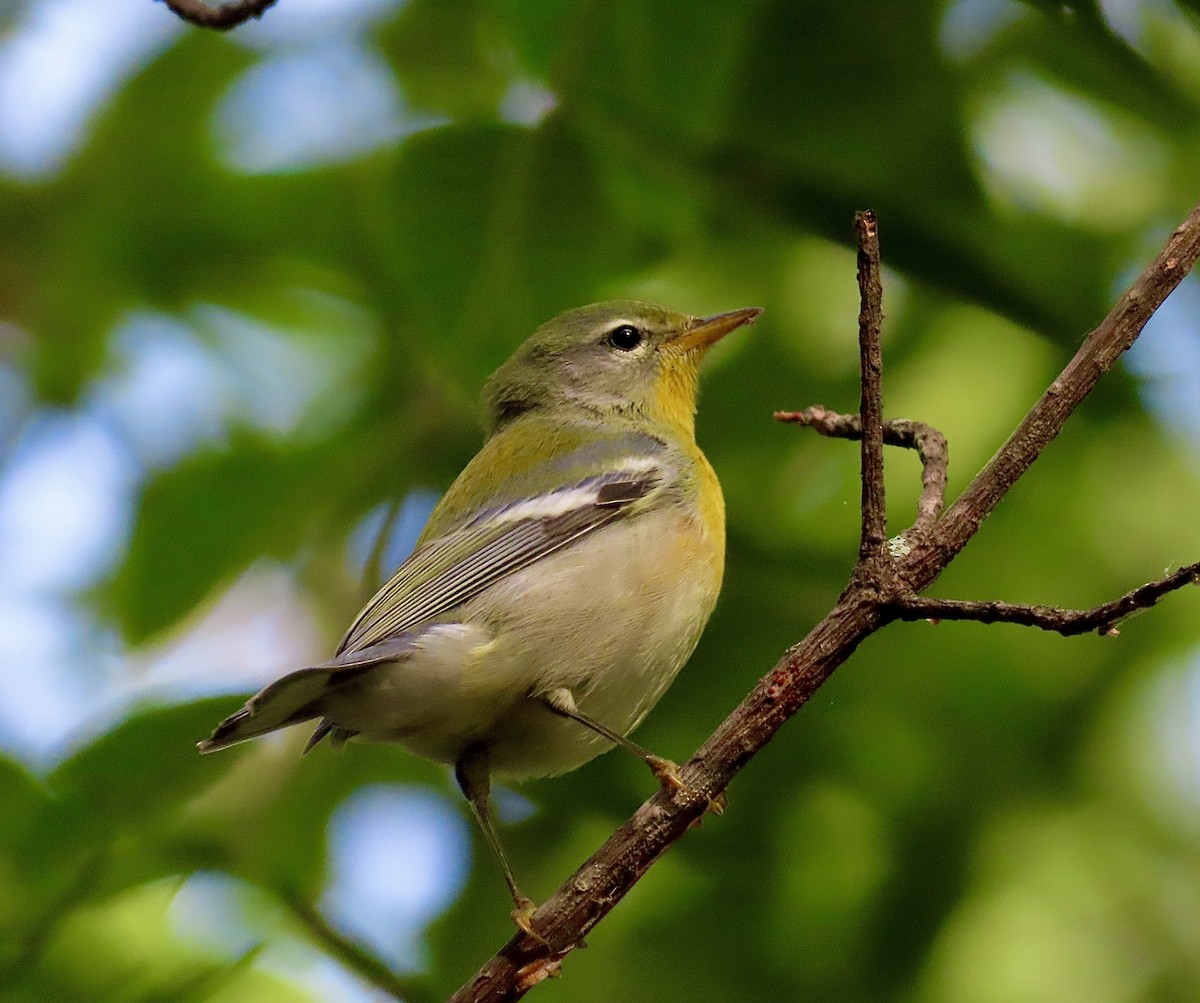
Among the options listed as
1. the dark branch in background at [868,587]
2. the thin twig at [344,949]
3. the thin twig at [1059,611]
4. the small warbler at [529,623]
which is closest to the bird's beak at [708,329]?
the small warbler at [529,623]

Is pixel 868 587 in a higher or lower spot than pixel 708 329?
higher

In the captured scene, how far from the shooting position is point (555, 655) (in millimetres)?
3021

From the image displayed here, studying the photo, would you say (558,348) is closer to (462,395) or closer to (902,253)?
(462,395)

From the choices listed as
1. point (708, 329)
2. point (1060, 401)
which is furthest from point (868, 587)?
point (708, 329)

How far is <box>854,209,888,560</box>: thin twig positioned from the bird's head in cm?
185

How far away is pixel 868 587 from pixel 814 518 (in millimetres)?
1446

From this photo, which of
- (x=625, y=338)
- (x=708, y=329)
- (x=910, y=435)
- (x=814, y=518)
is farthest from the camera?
(x=625, y=338)

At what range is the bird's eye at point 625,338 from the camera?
13.8 ft

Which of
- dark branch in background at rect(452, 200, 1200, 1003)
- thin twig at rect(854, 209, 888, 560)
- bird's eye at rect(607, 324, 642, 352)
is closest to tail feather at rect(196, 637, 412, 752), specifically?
dark branch in background at rect(452, 200, 1200, 1003)

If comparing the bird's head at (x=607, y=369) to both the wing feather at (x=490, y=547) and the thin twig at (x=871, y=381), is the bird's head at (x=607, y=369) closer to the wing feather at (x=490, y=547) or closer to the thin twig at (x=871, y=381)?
the wing feather at (x=490, y=547)

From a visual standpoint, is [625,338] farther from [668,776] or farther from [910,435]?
[668,776]

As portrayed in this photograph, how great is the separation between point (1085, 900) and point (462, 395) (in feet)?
7.28

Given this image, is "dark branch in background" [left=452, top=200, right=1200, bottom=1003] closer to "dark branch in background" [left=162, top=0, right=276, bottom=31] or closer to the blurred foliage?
the blurred foliage

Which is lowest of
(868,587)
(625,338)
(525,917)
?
(525,917)
